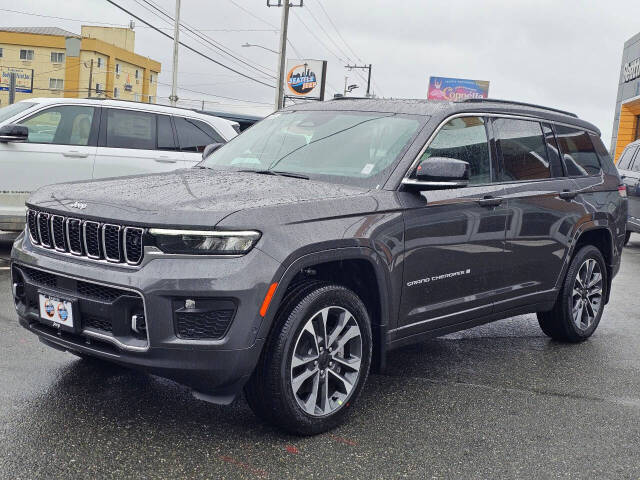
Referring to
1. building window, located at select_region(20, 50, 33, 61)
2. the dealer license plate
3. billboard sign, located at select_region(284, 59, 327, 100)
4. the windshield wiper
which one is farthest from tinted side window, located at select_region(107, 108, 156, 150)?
building window, located at select_region(20, 50, 33, 61)

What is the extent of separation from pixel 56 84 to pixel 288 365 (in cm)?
8833

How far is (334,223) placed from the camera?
160 inches

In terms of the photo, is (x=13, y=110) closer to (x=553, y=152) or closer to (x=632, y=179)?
(x=553, y=152)

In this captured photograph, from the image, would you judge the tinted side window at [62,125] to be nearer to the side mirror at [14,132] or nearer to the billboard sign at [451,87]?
the side mirror at [14,132]

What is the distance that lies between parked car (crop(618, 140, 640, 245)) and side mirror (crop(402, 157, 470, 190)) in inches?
398

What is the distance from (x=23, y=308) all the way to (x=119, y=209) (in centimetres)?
89

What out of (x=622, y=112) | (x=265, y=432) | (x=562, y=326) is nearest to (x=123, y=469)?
(x=265, y=432)

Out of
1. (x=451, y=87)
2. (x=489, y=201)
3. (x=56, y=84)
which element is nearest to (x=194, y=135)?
(x=489, y=201)

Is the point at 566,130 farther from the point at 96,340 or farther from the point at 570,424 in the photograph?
the point at 96,340

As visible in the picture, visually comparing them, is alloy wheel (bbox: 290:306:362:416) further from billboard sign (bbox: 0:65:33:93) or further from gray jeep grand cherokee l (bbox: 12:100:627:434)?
billboard sign (bbox: 0:65:33:93)

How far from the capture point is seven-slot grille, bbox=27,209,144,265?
3703mm

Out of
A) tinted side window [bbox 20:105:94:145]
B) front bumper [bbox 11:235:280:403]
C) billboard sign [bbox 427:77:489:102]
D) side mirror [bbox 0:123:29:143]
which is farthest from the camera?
billboard sign [bbox 427:77:489:102]

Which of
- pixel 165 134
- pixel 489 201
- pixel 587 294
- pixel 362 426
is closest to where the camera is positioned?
pixel 362 426

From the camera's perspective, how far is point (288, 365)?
12.7 ft
